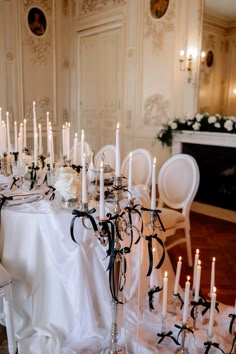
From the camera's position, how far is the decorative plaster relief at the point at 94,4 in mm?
5366

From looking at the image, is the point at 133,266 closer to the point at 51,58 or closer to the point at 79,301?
the point at 79,301

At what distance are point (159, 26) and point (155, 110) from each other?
1189 millimetres

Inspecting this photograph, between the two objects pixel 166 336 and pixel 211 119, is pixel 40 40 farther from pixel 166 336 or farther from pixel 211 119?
pixel 166 336

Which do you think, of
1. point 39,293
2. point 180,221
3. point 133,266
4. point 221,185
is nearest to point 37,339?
point 39,293

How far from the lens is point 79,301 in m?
1.71

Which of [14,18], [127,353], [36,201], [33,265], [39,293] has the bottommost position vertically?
[127,353]

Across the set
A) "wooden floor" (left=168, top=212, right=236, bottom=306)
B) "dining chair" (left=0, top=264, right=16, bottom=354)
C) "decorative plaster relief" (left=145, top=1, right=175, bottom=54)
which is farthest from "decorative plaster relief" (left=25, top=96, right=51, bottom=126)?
"dining chair" (left=0, top=264, right=16, bottom=354)

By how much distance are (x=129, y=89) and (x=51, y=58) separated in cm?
180

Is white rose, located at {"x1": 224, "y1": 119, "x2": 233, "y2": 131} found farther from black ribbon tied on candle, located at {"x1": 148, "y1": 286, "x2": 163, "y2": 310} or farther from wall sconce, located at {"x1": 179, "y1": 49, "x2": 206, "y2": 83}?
black ribbon tied on candle, located at {"x1": 148, "y1": 286, "x2": 163, "y2": 310}

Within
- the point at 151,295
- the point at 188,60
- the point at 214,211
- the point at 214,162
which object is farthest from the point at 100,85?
the point at 151,295

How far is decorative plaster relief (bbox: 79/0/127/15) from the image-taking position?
5.37m

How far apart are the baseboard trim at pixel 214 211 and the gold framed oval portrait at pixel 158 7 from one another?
9.01 ft

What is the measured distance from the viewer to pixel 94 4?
573 cm

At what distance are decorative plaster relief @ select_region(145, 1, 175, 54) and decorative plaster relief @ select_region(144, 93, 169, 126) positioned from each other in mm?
680
